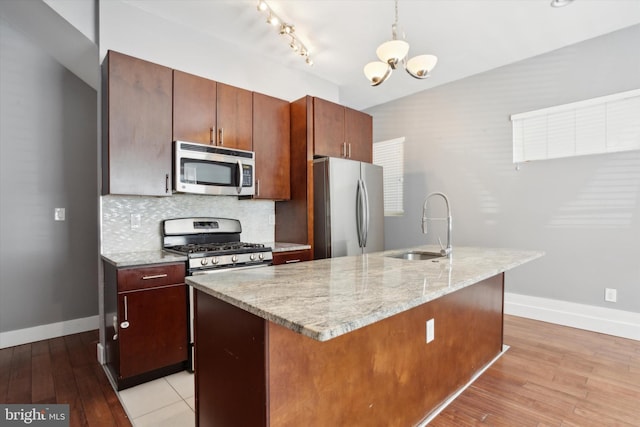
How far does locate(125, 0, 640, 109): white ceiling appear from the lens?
2580 mm

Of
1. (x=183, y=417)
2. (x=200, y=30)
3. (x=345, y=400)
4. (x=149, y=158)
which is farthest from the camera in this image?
(x=200, y=30)

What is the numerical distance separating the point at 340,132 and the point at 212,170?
1501mm

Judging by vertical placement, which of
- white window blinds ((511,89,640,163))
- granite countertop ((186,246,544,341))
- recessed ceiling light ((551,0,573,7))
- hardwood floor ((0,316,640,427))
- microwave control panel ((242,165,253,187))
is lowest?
hardwood floor ((0,316,640,427))

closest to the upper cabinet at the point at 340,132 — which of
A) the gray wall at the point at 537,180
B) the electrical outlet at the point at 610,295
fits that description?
the gray wall at the point at 537,180

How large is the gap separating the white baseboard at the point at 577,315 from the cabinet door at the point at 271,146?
284 centimetres

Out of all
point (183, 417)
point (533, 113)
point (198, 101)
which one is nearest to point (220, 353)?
point (183, 417)

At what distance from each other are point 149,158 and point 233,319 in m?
1.79

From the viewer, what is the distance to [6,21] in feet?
9.27

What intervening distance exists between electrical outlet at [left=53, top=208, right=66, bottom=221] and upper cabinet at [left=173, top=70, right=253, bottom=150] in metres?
1.55

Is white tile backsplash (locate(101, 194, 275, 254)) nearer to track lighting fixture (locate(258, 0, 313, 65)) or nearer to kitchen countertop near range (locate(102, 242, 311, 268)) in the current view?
kitchen countertop near range (locate(102, 242, 311, 268))

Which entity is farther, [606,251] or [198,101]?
[606,251]

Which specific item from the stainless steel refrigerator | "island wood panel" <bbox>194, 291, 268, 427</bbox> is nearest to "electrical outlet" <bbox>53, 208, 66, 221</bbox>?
the stainless steel refrigerator

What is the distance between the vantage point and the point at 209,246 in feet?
8.77

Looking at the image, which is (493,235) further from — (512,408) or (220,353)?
(220,353)
